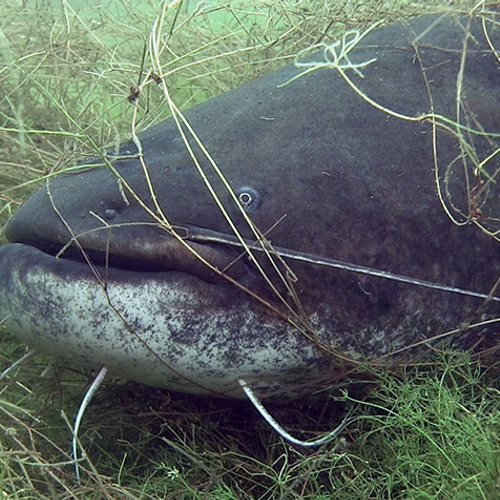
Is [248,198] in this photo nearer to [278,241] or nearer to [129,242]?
[278,241]

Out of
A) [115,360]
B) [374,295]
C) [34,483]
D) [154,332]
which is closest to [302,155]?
[374,295]

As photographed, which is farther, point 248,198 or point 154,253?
point 248,198

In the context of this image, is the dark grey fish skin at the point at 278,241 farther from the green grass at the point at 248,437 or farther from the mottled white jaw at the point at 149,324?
the green grass at the point at 248,437

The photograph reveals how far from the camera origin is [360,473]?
183 centimetres

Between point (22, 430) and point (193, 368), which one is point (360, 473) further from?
point (22, 430)

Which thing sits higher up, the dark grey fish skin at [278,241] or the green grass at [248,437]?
the dark grey fish skin at [278,241]

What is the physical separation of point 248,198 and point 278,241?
0.14 metres

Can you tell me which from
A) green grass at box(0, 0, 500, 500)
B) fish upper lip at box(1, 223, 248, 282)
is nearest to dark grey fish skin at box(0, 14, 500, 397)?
fish upper lip at box(1, 223, 248, 282)

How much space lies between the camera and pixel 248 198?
1803 mm

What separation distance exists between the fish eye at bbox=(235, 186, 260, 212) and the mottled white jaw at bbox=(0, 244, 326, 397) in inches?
8.6

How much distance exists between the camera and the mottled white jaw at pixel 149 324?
170 cm

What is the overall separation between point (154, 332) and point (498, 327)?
1.07m

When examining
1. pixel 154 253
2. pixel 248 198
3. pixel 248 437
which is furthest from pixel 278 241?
pixel 248 437

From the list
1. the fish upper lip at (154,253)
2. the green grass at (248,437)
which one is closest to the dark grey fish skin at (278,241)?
the fish upper lip at (154,253)
